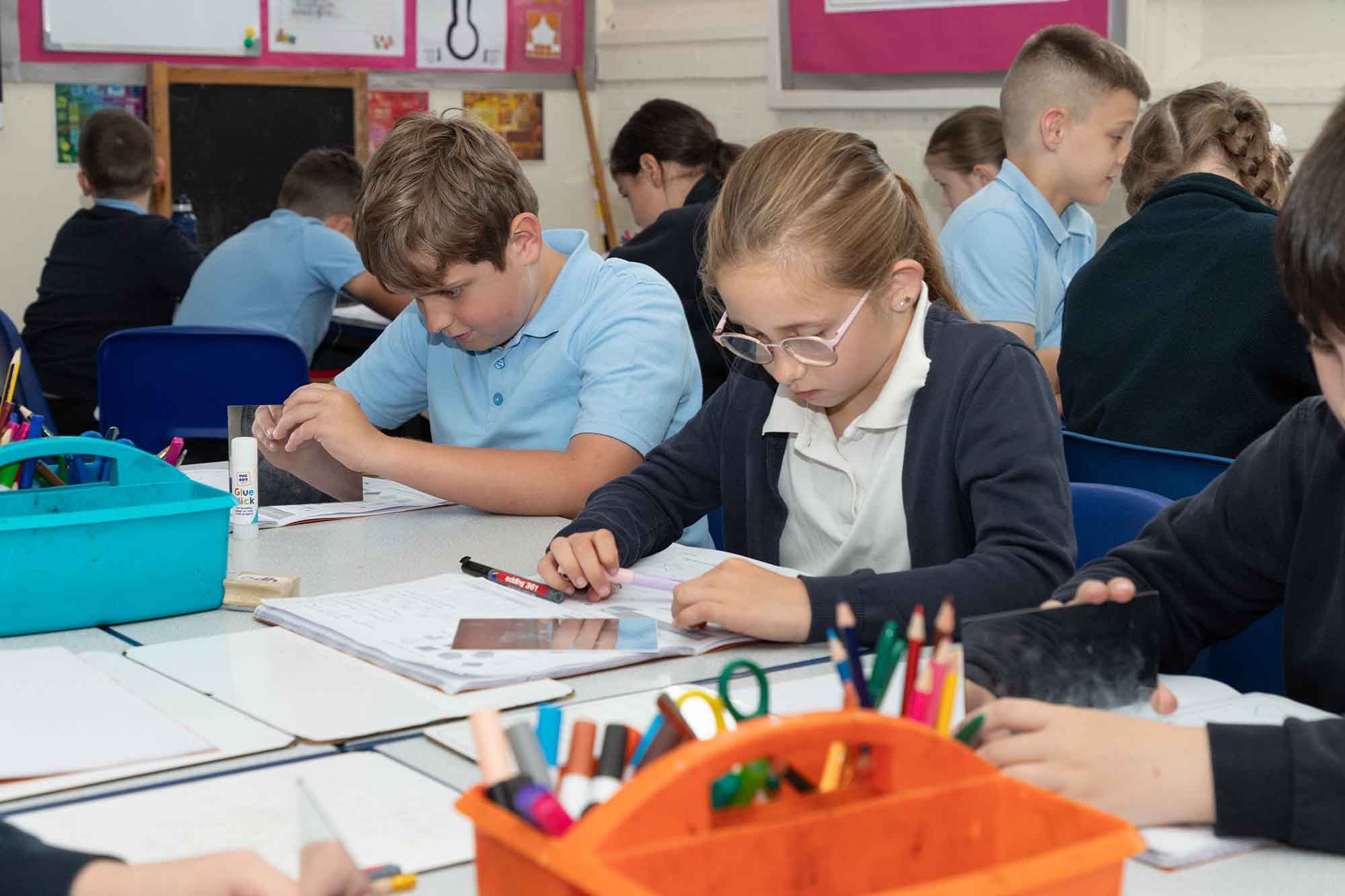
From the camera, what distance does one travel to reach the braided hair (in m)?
2.49

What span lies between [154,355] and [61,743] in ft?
7.14

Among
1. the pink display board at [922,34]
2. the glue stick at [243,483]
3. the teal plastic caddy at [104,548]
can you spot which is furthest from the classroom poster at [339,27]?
the teal plastic caddy at [104,548]

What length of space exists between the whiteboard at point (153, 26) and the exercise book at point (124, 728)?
12.9 ft

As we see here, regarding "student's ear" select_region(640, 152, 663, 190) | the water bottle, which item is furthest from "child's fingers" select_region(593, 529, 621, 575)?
the water bottle

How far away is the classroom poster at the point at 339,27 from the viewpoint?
5.03 m

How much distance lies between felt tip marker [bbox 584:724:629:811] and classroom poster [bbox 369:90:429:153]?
15.8 feet

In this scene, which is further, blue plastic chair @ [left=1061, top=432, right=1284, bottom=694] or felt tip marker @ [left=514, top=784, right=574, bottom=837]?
blue plastic chair @ [left=1061, top=432, right=1284, bottom=694]

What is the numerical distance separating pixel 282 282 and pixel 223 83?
1.33 m

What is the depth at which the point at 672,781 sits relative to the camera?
615 mm

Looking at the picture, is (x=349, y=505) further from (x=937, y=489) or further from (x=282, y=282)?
(x=282, y=282)

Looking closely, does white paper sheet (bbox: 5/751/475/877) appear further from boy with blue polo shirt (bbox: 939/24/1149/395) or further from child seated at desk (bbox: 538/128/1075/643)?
boy with blue polo shirt (bbox: 939/24/1149/395)

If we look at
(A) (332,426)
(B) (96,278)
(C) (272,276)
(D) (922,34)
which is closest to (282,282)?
(C) (272,276)

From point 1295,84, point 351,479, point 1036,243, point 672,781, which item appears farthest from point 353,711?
point 1295,84

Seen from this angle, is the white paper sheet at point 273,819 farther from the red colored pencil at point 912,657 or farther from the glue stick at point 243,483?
the glue stick at point 243,483
